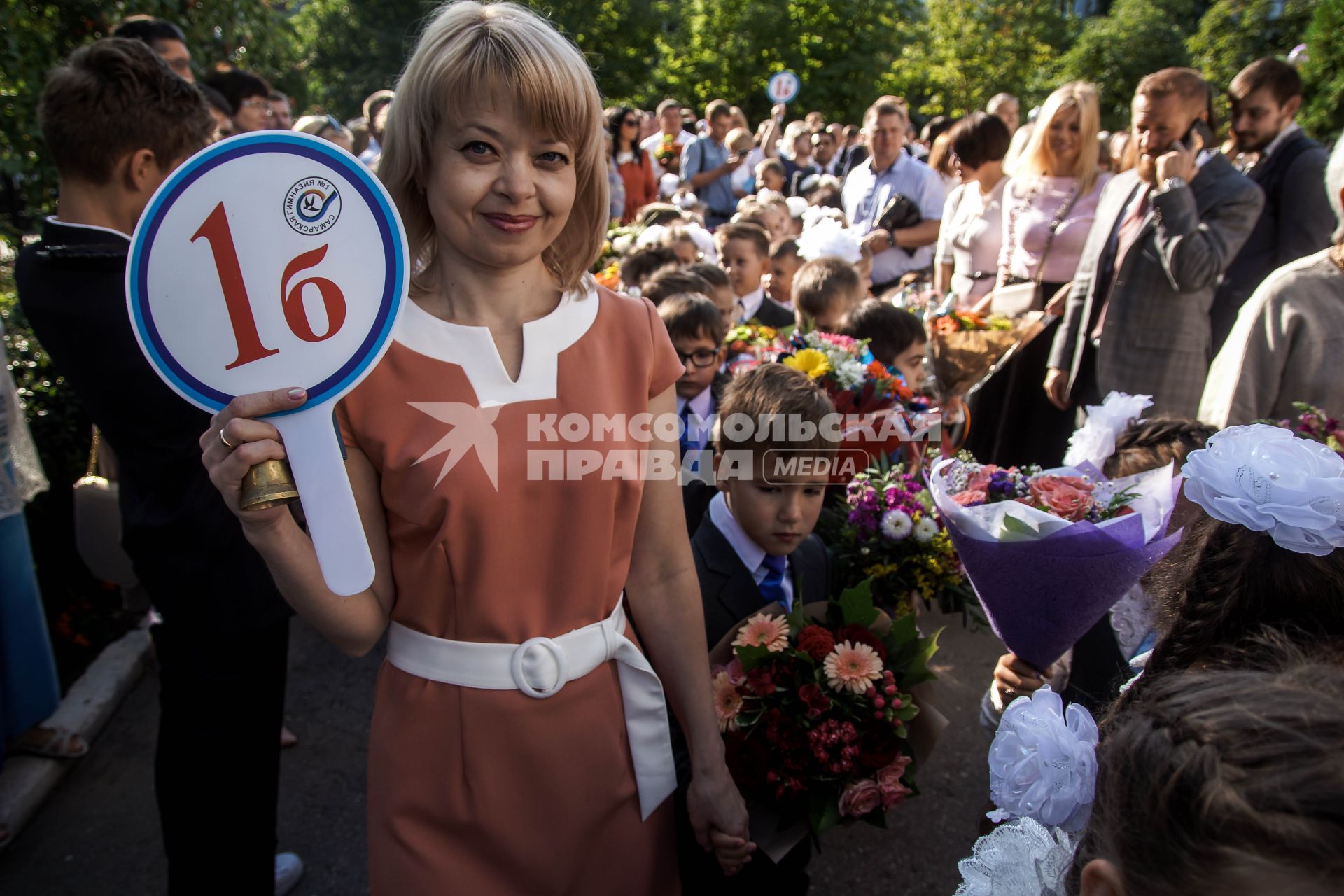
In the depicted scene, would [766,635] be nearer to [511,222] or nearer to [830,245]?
[511,222]

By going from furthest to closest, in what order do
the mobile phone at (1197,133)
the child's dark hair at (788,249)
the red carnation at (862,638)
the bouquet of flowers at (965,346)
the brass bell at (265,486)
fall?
the child's dark hair at (788,249)
the bouquet of flowers at (965,346)
the mobile phone at (1197,133)
the red carnation at (862,638)
the brass bell at (265,486)

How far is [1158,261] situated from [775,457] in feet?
7.58

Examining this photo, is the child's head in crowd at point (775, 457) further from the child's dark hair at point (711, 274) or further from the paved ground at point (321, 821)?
the child's dark hair at point (711, 274)

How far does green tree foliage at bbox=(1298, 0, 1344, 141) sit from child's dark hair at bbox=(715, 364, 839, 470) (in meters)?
16.3

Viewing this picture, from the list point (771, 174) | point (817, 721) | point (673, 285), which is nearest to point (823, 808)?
point (817, 721)

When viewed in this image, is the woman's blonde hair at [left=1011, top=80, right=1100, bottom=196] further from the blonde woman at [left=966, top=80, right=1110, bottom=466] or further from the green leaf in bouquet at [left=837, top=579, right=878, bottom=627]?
the green leaf in bouquet at [left=837, top=579, right=878, bottom=627]

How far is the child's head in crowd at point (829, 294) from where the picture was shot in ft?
14.0

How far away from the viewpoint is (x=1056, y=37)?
28094mm

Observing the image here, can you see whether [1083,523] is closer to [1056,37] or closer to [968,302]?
[968,302]

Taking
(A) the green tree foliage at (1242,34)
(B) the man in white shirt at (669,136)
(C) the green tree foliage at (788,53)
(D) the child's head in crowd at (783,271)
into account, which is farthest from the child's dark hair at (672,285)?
(C) the green tree foliage at (788,53)

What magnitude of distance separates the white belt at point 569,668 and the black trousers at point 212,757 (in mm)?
963

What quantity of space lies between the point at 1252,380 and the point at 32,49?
16.7ft

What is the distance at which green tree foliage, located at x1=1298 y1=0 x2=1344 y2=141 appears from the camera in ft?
47.6

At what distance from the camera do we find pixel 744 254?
16.3ft
